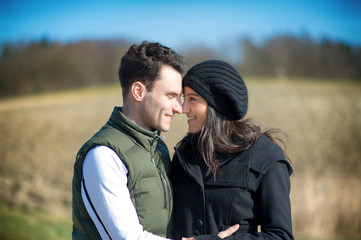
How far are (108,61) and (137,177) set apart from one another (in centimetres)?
2095

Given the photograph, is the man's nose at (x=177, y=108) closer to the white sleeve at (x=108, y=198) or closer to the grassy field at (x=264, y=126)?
the white sleeve at (x=108, y=198)

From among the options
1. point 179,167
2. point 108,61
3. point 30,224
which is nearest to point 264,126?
point 179,167

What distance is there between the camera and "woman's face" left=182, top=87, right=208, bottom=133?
2.63 m

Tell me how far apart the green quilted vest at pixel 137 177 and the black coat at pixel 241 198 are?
131 millimetres

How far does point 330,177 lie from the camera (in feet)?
41.8

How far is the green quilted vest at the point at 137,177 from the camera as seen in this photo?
223 cm

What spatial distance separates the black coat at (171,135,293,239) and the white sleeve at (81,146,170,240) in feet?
1.36

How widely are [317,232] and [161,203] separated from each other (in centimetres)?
893

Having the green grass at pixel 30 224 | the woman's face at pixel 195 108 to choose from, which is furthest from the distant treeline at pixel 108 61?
the woman's face at pixel 195 108

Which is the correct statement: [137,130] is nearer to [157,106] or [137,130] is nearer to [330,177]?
[157,106]

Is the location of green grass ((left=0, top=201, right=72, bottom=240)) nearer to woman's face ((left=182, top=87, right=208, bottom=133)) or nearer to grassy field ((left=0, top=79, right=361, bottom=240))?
grassy field ((left=0, top=79, right=361, bottom=240))

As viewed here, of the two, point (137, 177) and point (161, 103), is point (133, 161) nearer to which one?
point (137, 177)

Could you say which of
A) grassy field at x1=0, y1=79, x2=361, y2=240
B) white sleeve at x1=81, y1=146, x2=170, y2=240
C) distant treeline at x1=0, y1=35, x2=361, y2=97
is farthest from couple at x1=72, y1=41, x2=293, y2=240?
distant treeline at x1=0, y1=35, x2=361, y2=97

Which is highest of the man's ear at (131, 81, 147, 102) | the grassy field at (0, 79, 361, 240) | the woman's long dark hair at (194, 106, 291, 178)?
the man's ear at (131, 81, 147, 102)
